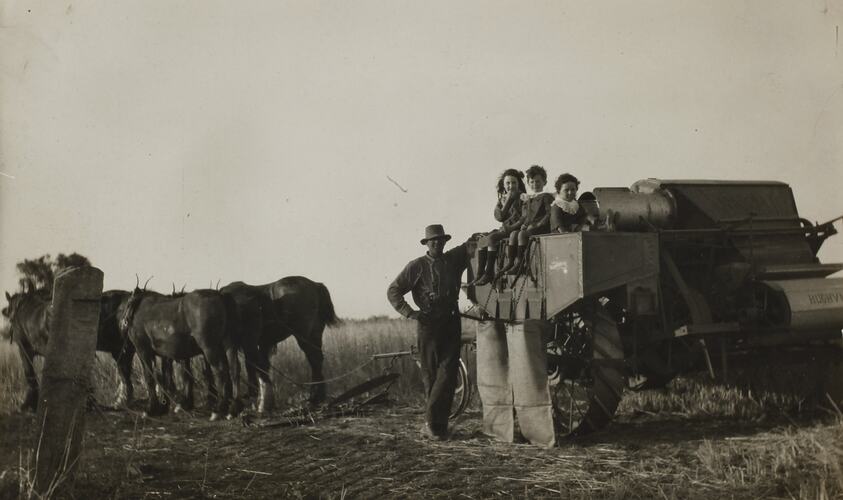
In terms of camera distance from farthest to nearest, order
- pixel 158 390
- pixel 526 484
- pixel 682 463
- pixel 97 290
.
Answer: pixel 158 390 → pixel 682 463 → pixel 526 484 → pixel 97 290

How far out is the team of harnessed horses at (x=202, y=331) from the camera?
11.3 m

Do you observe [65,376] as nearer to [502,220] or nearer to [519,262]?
[519,262]

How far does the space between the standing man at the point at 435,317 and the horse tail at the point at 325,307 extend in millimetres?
4350

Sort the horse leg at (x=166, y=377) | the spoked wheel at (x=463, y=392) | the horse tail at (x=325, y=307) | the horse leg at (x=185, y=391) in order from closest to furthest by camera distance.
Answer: the spoked wheel at (x=463, y=392), the horse leg at (x=185, y=391), the horse leg at (x=166, y=377), the horse tail at (x=325, y=307)

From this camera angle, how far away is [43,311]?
12602mm

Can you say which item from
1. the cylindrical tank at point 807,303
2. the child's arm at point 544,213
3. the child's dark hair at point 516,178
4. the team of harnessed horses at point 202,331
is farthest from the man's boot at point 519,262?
the team of harnessed horses at point 202,331

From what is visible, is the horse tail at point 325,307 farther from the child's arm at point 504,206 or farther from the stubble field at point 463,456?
the child's arm at point 504,206

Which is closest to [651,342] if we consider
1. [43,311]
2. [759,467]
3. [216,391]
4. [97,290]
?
[759,467]

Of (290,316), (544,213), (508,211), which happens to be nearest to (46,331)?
(290,316)

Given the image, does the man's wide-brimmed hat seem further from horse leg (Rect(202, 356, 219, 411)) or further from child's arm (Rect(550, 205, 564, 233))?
horse leg (Rect(202, 356, 219, 411))

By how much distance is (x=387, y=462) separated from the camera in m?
7.30

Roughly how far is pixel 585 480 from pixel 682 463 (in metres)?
1.21

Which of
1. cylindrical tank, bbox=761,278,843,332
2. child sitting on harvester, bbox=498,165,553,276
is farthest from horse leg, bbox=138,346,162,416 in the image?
cylindrical tank, bbox=761,278,843,332

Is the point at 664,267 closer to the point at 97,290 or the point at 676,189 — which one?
the point at 676,189
